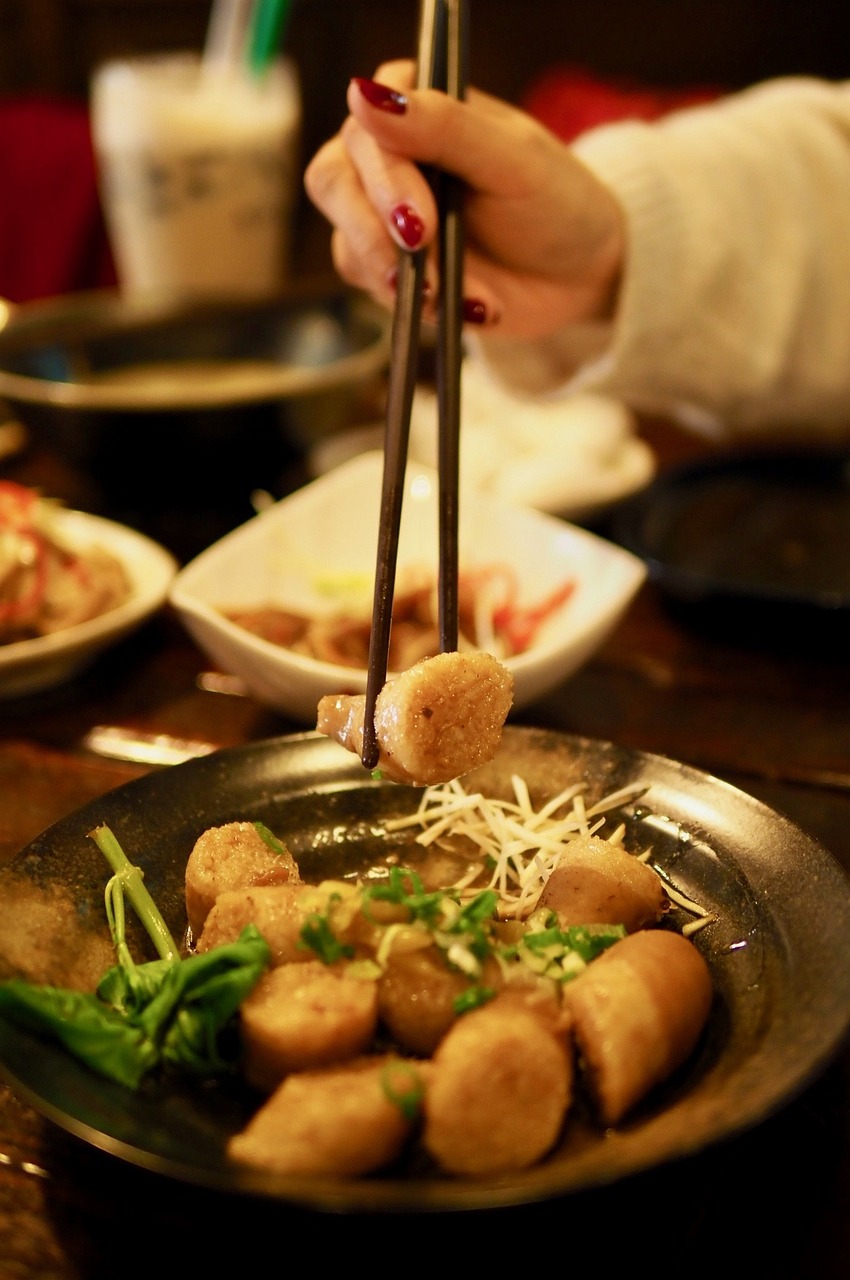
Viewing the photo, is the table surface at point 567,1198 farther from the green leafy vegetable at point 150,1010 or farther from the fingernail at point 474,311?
the fingernail at point 474,311

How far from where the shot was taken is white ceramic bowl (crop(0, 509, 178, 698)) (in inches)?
78.2

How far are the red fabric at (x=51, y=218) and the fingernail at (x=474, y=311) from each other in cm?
367

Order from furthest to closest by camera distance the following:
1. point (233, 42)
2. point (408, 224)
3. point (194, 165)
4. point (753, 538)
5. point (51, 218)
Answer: point (51, 218)
point (233, 42)
point (194, 165)
point (753, 538)
point (408, 224)

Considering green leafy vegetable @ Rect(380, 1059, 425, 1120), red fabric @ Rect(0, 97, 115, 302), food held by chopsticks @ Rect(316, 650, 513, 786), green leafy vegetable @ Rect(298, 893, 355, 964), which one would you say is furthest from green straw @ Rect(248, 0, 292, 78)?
green leafy vegetable @ Rect(380, 1059, 425, 1120)

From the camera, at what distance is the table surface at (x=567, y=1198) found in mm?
1017

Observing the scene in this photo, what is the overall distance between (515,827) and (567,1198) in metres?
0.60

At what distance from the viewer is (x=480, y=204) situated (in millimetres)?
2184

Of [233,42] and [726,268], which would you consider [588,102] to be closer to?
[233,42]

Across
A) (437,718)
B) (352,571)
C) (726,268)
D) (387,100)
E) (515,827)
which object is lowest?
(352,571)

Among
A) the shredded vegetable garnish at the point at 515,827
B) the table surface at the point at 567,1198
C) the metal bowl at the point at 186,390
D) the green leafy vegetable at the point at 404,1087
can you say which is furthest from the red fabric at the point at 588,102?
the green leafy vegetable at the point at 404,1087

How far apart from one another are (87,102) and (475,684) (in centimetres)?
629

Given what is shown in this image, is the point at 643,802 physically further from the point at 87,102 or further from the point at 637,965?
the point at 87,102

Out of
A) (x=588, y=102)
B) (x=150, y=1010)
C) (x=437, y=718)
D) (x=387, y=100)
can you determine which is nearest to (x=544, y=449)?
(x=387, y=100)

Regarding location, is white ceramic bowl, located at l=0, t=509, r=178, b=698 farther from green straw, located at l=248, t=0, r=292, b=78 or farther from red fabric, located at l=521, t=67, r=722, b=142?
red fabric, located at l=521, t=67, r=722, b=142
